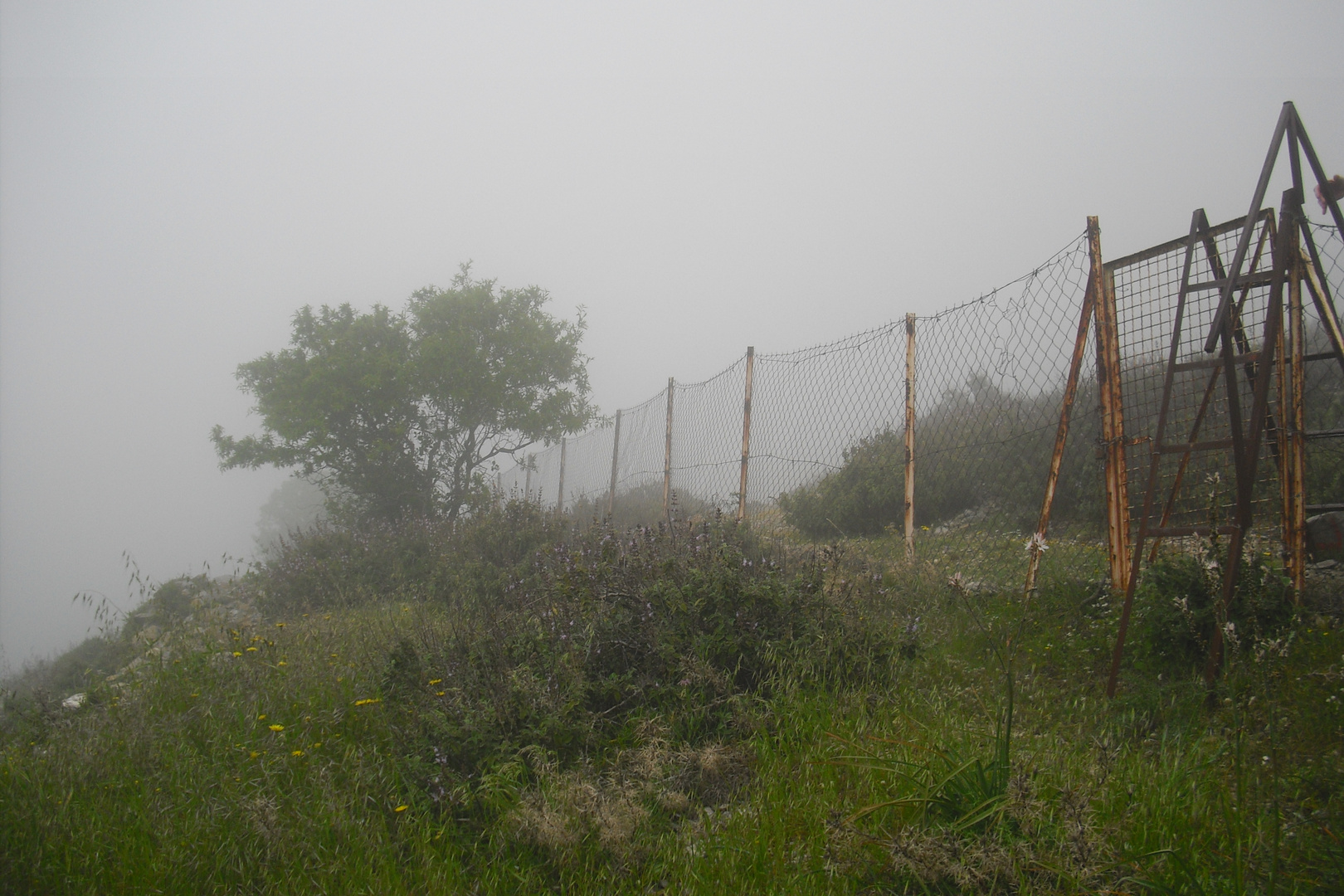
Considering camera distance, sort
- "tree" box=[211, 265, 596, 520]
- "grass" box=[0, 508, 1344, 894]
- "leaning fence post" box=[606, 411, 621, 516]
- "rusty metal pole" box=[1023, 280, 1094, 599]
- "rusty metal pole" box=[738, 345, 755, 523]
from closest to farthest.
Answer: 1. "grass" box=[0, 508, 1344, 894]
2. "rusty metal pole" box=[1023, 280, 1094, 599]
3. "rusty metal pole" box=[738, 345, 755, 523]
4. "leaning fence post" box=[606, 411, 621, 516]
5. "tree" box=[211, 265, 596, 520]

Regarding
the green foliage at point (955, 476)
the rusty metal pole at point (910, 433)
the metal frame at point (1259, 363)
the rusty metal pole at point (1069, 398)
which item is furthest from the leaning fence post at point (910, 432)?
the metal frame at point (1259, 363)

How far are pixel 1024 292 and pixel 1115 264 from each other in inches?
29.7

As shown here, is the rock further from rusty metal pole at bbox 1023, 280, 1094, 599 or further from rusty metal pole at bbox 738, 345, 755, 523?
rusty metal pole at bbox 738, 345, 755, 523

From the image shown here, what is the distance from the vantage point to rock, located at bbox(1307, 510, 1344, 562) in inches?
137

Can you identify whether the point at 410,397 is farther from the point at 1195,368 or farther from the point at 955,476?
the point at 1195,368

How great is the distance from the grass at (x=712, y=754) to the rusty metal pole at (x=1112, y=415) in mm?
238

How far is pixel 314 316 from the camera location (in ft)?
45.5

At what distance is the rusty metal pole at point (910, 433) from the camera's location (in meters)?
5.14

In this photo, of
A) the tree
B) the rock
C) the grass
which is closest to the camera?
the grass

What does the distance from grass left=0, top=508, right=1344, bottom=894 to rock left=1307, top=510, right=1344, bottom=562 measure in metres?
0.65

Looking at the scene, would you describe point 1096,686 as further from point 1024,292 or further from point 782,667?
point 1024,292

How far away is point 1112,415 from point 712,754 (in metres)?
2.80

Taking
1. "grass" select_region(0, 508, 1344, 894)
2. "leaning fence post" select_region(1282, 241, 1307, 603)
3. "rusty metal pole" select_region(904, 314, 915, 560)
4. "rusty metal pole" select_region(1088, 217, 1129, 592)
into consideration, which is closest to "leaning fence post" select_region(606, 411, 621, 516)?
"rusty metal pole" select_region(904, 314, 915, 560)

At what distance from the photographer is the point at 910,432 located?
5195 mm
